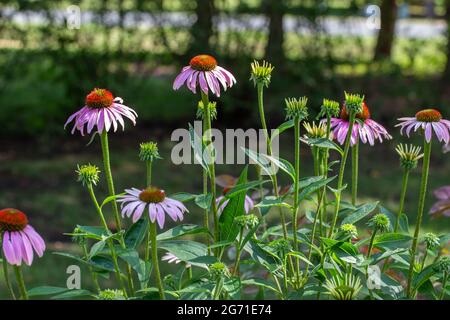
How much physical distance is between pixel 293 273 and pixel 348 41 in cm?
493

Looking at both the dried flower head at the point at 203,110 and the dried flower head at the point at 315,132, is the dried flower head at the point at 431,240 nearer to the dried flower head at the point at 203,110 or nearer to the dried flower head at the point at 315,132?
the dried flower head at the point at 315,132

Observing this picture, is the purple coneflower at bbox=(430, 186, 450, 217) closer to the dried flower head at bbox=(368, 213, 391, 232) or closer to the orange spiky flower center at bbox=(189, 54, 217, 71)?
the dried flower head at bbox=(368, 213, 391, 232)

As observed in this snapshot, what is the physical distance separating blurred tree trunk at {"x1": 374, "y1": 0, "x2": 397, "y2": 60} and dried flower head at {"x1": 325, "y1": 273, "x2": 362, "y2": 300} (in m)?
5.82

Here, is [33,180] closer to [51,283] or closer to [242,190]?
[51,283]

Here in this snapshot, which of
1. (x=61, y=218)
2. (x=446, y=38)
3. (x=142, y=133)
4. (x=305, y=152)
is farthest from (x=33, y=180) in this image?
(x=446, y=38)

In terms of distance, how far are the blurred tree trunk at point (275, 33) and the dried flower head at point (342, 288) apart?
15.0ft

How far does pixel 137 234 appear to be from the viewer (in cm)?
190

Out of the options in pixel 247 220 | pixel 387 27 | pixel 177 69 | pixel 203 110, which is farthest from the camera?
pixel 387 27

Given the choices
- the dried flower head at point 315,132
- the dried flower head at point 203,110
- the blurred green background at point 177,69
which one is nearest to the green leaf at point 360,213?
the dried flower head at point 315,132

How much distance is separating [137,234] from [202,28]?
15.0 feet

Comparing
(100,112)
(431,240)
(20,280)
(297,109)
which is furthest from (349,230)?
(20,280)

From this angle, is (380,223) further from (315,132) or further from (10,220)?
(10,220)

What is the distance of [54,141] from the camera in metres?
6.50

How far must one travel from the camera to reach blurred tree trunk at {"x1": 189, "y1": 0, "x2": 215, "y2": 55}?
20.4 ft
